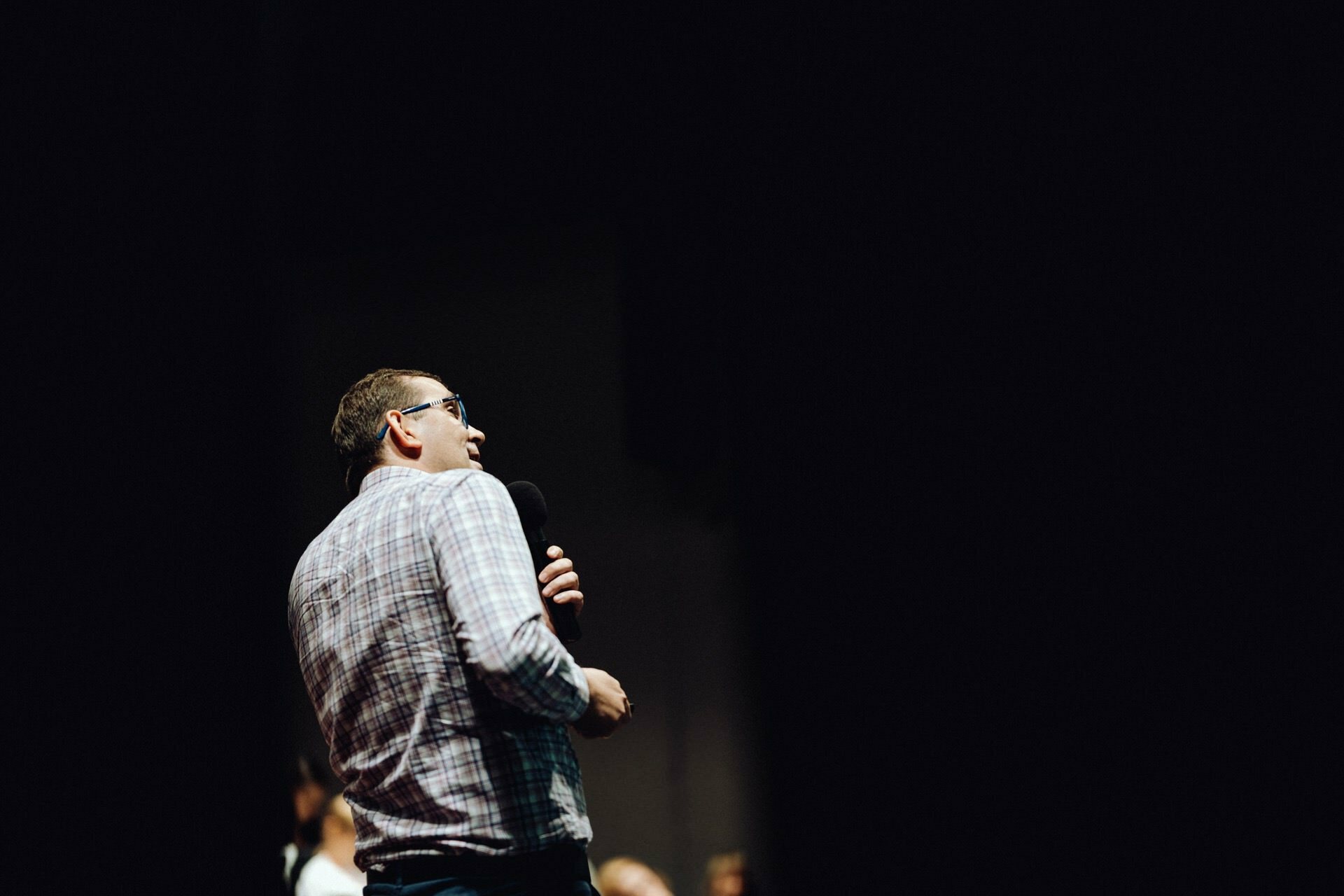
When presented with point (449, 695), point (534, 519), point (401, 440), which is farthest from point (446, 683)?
point (401, 440)

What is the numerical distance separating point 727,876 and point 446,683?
1765mm

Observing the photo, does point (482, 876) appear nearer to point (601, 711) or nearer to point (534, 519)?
point (601, 711)

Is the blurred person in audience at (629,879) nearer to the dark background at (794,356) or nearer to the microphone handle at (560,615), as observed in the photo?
the dark background at (794,356)

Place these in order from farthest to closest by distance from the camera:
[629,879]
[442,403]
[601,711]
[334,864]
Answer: [629,879] < [334,864] < [442,403] < [601,711]

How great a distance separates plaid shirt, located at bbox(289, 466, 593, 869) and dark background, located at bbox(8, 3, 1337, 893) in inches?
45.7

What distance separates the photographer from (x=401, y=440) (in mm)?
1382

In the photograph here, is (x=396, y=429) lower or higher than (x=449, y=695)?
higher

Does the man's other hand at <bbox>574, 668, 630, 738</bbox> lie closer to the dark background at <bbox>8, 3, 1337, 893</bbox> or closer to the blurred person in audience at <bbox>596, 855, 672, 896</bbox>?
the dark background at <bbox>8, 3, 1337, 893</bbox>

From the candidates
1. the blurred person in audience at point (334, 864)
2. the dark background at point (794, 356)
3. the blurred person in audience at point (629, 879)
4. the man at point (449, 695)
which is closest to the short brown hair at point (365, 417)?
the man at point (449, 695)

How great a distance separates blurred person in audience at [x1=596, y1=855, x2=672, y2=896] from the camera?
2.56 metres

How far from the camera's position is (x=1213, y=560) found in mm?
2355

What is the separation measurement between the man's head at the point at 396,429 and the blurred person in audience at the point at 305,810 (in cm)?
146

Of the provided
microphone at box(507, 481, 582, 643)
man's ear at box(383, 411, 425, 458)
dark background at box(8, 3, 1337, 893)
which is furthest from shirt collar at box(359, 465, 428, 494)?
dark background at box(8, 3, 1337, 893)

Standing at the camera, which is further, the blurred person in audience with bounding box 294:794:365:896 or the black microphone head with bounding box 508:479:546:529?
the blurred person in audience with bounding box 294:794:365:896
